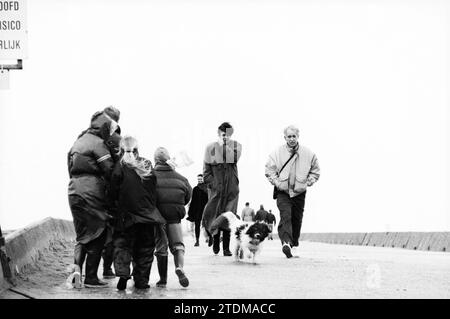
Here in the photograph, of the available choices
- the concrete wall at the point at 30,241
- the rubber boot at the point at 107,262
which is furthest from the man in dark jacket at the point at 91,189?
the rubber boot at the point at 107,262

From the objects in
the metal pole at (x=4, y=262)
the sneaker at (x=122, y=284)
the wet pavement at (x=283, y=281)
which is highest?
the metal pole at (x=4, y=262)

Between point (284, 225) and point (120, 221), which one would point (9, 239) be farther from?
point (284, 225)

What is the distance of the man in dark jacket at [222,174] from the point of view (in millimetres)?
17484

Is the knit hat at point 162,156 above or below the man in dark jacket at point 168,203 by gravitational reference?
above

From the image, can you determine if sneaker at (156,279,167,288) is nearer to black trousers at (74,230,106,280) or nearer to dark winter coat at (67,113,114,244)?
black trousers at (74,230,106,280)

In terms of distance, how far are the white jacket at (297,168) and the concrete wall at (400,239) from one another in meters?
6.08

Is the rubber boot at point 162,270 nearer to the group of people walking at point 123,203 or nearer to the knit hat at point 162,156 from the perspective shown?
the group of people walking at point 123,203

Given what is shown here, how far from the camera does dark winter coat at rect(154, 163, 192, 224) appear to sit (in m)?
11.6

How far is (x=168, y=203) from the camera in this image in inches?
461

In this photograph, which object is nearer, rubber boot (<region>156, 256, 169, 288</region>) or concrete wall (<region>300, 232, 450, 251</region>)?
rubber boot (<region>156, 256, 169, 288</region>)

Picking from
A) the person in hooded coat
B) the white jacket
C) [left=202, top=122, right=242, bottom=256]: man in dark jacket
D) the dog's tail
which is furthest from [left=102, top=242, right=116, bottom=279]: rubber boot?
the white jacket

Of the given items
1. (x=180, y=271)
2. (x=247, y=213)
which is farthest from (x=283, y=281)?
(x=247, y=213)

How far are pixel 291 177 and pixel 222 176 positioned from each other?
1.21 meters

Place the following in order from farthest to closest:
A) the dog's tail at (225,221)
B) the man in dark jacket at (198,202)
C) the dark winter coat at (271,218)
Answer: the dark winter coat at (271,218)
the man in dark jacket at (198,202)
the dog's tail at (225,221)
